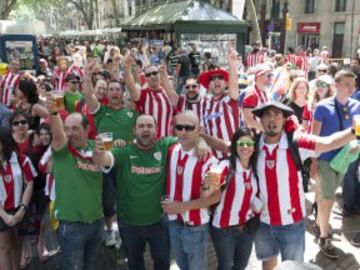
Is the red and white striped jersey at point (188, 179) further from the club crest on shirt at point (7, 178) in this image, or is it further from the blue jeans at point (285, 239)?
the club crest on shirt at point (7, 178)

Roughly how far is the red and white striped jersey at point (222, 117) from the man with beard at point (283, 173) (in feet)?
4.44

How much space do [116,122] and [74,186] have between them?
132 cm

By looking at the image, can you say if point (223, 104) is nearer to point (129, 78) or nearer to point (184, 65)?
point (129, 78)

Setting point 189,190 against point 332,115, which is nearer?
point 189,190

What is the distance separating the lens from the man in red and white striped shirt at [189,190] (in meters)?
3.14

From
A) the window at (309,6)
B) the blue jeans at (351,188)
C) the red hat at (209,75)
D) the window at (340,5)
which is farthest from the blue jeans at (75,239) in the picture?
the window at (309,6)

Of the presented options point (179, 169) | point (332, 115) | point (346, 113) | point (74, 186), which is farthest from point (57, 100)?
point (346, 113)

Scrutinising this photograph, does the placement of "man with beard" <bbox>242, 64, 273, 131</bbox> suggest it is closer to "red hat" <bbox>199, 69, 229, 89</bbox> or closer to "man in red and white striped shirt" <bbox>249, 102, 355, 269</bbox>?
"red hat" <bbox>199, 69, 229, 89</bbox>

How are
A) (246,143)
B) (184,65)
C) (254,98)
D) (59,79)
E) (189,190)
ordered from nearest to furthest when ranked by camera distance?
(246,143), (189,190), (254,98), (59,79), (184,65)

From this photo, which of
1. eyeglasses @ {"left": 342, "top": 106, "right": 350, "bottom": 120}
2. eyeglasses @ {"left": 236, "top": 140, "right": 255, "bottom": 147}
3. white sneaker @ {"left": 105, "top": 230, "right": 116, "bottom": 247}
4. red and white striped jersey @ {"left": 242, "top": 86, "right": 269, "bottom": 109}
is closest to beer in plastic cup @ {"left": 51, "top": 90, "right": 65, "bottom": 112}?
eyeglasses @ {"left": 236, "top": 140, "right": 255, "bottom": 147}

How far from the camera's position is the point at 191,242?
3.15 m

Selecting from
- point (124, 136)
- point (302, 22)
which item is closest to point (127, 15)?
point (302, 22)

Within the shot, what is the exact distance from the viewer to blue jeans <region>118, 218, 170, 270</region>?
3.38 meters

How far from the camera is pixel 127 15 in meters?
67.6
